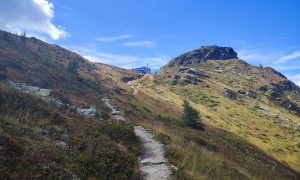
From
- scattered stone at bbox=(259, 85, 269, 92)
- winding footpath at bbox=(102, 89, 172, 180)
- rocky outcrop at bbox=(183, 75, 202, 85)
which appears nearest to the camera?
winding footpath at bbox=(102, 89, 172, 180)

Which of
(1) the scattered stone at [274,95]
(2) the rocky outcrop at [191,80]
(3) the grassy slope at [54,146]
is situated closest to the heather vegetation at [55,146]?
(3) the grassy slope at [54,146]

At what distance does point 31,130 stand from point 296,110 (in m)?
144

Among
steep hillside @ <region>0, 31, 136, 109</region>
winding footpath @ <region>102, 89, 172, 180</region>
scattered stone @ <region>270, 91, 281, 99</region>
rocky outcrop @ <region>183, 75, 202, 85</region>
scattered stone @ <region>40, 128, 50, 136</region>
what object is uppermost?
rocky outcrop @ <region>183, 75, 202, 85</region>

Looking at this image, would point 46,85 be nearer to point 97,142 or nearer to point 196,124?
point 196,124

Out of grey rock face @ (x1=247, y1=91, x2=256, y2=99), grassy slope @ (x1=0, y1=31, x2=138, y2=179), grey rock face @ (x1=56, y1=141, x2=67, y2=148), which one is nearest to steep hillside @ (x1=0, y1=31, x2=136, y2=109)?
grassy slope @ (x1=0, y1=31, x2=138, y2=179)

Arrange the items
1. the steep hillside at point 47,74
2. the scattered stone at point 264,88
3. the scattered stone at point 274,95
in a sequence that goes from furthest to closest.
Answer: the scattered stone at point 264,88, the scattered stone at point 274,95, the steep hillside at point 47,74

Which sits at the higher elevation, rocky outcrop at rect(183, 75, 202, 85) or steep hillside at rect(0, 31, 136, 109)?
rocky outcrop at rect(183, 75, 202, 85)

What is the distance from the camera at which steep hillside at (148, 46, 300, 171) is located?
69375mm

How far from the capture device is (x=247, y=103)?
391 ft

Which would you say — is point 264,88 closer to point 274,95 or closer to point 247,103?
point 274,95

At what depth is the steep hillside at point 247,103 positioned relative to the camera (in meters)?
69.4

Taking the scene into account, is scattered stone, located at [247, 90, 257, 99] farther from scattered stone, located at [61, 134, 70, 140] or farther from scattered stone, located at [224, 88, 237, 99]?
scattered stone, located at [61, 134, 70, 140]

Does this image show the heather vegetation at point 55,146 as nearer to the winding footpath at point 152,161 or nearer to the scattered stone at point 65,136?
the scattered stone at point 65,136

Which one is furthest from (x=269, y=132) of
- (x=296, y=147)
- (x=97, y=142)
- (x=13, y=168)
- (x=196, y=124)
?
(x=13, y=168)
